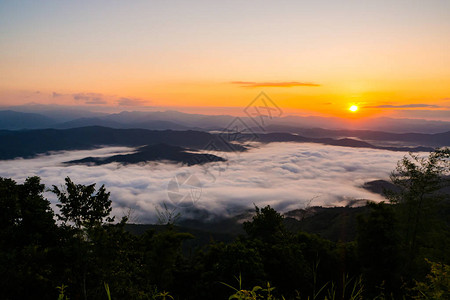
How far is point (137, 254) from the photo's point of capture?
2069 centimetres

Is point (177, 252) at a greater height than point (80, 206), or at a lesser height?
lesser

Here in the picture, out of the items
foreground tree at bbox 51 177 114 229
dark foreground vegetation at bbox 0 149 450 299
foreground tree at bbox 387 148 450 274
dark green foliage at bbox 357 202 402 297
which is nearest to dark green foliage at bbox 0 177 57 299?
dark foreground vegetation at bbox 0 149 450 299

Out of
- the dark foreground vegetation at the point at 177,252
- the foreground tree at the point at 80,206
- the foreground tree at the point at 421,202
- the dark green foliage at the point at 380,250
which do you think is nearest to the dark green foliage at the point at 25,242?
the dark foreground vegetation at the point at 177,252

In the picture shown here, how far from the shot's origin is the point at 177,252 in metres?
21.4

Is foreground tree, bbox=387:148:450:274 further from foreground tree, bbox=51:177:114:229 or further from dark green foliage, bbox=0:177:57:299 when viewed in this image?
dark green foliage, bbox=0:177:57:299

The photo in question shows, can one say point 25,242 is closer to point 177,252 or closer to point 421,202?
point 177,252

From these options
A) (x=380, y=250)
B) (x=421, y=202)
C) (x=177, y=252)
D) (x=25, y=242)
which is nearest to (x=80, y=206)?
(x=25, y=242)

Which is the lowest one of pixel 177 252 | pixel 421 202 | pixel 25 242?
pixel 177 252

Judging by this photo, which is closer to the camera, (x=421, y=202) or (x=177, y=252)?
(x=421, y=202)

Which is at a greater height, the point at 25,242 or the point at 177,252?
the point at 25,242

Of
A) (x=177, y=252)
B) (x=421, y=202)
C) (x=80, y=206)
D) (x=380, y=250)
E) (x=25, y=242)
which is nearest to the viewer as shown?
(x=25, y=242)

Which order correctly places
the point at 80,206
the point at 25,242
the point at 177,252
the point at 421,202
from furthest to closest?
the point at 177,252 < the point at 421,202 < the point at 80,206 < the point at 25,242

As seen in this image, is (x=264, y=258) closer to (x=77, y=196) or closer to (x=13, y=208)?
(x=77, y=196)

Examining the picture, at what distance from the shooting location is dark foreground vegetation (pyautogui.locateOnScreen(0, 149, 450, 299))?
15.8 meters
